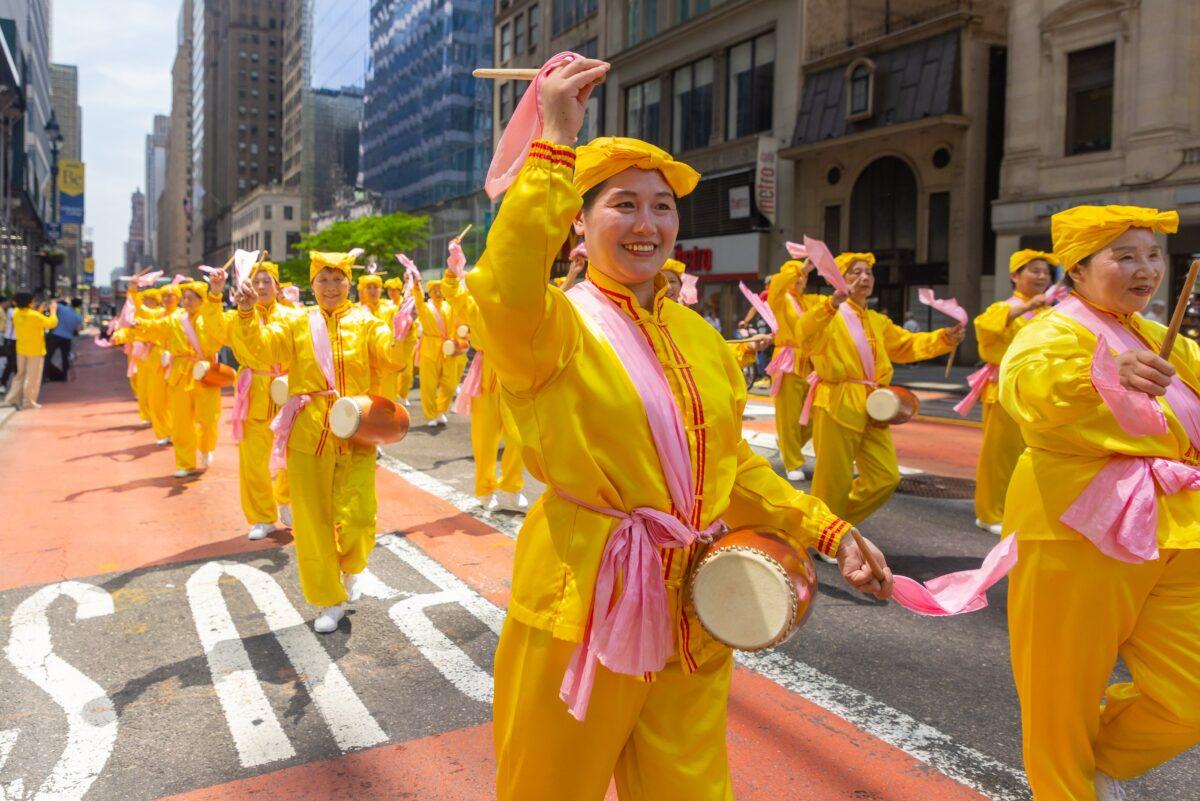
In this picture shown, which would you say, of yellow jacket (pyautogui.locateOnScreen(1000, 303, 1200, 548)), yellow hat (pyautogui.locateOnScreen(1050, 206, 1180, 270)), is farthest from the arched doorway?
yellow jacket (pyautogui.locateOnScreen(1000, 303, 1200, 548))

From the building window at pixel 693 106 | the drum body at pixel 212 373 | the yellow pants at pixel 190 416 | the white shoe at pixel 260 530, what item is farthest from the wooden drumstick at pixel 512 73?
the building window at pixel 693 106

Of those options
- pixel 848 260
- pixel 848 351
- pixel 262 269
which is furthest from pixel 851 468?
pixel 262 269

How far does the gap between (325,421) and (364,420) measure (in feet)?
1.19

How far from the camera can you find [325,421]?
537 centimetres

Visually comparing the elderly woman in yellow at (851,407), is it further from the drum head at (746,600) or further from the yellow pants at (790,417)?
the drum head at (746,600)

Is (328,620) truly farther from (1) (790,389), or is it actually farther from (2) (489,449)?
(1) (790,389)

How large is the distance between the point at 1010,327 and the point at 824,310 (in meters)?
1.72

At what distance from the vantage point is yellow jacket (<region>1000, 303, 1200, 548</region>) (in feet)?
9.68

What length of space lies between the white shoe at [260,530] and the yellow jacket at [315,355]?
86.1 inches

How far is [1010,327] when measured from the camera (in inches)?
275

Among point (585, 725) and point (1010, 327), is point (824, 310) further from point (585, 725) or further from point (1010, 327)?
point (585, 725)

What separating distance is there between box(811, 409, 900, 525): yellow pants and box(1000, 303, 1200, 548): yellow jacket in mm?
3089

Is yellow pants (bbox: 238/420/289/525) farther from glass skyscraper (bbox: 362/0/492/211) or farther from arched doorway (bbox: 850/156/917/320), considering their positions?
glass skyscraper (bbox: 362/0/492/211)

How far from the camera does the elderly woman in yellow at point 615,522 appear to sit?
221 cm
